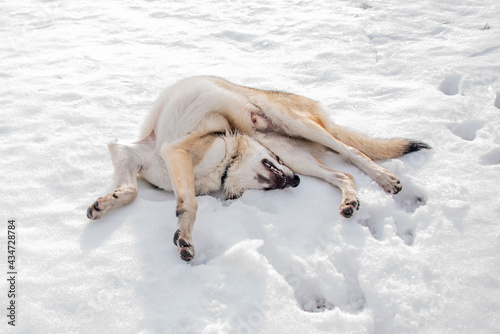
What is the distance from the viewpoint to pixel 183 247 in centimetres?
273

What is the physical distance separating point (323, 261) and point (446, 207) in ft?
3.80

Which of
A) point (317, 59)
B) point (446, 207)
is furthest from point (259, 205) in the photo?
point (317, 59)

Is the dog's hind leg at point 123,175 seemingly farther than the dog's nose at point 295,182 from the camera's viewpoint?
No

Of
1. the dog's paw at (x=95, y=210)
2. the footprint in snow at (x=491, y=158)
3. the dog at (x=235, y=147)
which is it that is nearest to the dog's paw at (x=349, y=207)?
the dog at (x=235, y=147)

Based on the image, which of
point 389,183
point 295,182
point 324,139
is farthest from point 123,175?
point 389,183

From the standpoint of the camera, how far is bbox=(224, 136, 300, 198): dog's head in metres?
3.50

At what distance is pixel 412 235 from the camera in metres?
2.99

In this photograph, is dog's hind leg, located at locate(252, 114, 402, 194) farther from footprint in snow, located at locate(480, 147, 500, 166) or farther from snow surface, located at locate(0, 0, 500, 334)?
footprint in snow, located at locate(480, 147, 500, 166)

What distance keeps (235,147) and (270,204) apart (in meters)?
0.77

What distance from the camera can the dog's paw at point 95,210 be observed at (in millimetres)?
3090

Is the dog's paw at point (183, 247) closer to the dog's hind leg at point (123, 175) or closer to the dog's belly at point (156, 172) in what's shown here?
the dog's hind leg at point (123, 175)

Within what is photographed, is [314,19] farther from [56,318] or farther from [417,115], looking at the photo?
[56,318]

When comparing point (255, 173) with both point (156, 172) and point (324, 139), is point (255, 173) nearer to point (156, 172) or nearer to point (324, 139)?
point (324, 139)

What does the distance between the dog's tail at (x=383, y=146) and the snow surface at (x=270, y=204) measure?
127 millimetres
